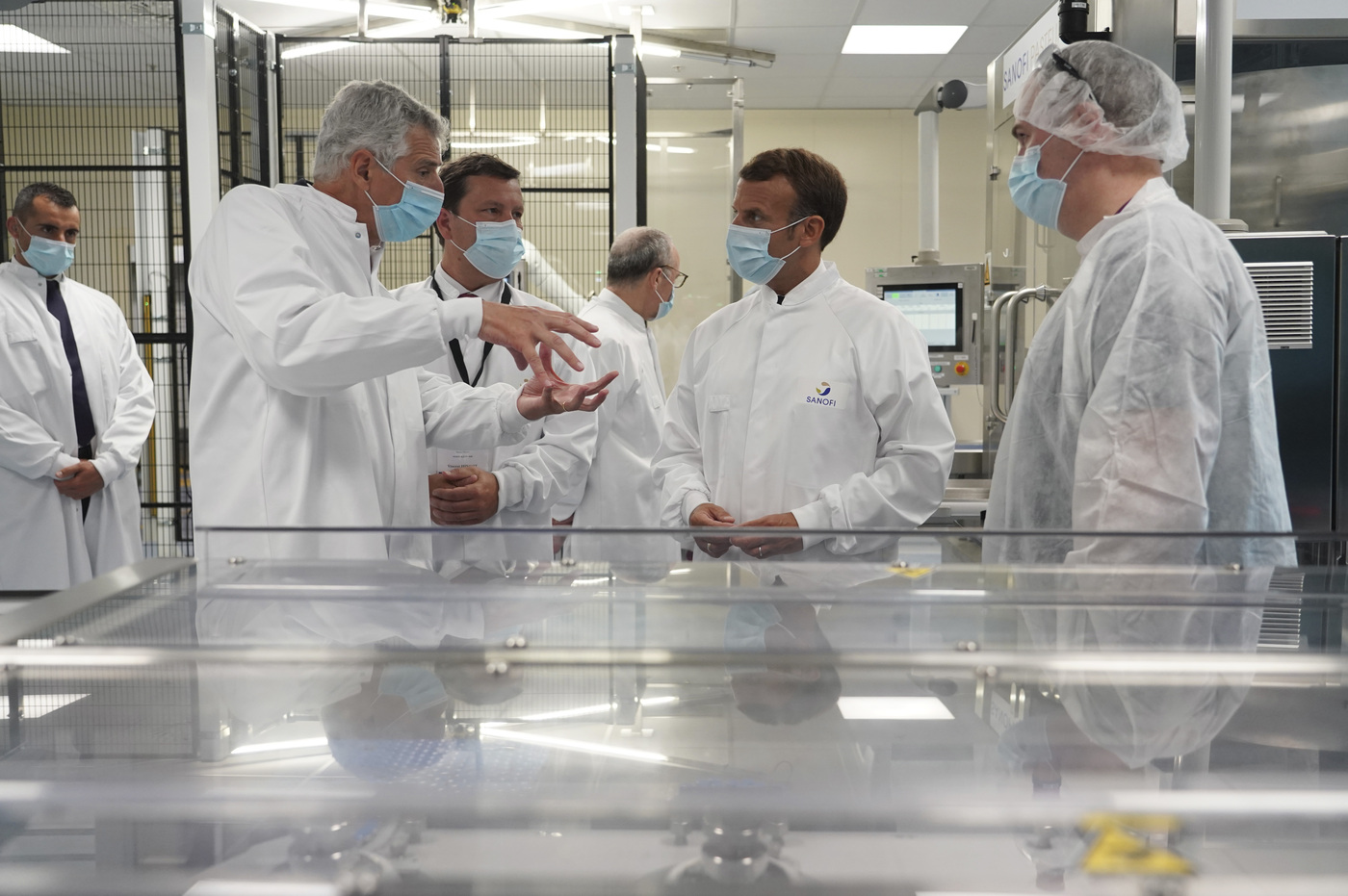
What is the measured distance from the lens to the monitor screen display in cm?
432

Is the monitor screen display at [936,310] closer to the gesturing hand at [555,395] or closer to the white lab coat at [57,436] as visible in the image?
the gesturing hand at [555,395]

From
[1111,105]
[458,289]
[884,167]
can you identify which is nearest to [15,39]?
[458,289]

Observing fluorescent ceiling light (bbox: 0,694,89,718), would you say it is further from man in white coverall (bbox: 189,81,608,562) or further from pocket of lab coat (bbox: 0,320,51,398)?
pocket of lab coat (bbox: 0,320,51,398)

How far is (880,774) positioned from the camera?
0.68 m

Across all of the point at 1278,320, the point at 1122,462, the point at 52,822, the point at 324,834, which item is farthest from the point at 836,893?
the point at 1278,320

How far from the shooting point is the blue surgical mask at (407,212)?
6.35 ft

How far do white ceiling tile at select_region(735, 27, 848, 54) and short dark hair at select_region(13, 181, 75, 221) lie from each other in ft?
14.4

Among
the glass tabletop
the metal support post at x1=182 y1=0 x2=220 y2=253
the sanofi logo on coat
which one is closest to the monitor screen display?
A: the sanofi logo on coat

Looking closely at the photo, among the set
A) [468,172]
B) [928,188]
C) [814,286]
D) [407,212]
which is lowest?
[814,286]

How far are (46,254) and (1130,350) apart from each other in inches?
145

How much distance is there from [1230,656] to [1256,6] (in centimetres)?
274

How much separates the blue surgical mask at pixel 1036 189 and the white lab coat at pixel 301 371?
960mm

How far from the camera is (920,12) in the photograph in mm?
6320

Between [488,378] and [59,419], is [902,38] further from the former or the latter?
[59,419]
